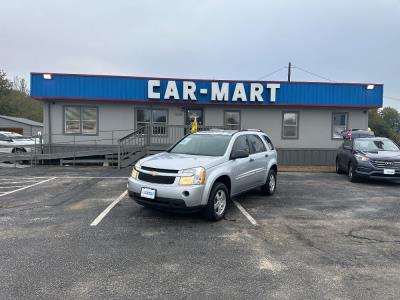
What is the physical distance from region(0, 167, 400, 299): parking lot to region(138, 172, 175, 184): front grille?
0.81m

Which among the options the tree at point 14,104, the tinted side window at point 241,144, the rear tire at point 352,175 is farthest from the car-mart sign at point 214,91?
the tree at point 14,104

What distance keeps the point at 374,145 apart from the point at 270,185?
18.5 ft

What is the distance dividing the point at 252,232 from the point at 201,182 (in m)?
1.25

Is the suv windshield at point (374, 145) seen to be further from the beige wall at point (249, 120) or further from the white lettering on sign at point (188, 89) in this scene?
the white lettering on sign at point (188, 89)

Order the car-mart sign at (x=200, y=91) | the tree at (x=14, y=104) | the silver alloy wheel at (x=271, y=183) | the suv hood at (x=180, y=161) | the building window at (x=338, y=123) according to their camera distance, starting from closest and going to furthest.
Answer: the suv hood at (x=180, y=161), the silver alloy wheel at (x=271, y=183), the car-mart sign at (x=200, y=91), the building window at (x=338, y=123), the tree at (x=14, y=104)

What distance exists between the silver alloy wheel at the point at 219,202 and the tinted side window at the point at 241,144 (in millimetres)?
1137

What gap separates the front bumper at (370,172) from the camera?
1110 centimetres

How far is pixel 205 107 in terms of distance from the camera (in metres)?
18.2

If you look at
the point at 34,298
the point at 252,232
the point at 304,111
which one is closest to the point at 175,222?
the point at 252,232

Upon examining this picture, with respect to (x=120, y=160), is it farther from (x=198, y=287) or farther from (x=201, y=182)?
(x=198, y=287)

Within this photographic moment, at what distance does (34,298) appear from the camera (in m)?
3.56

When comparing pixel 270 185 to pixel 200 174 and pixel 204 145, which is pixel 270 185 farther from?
pixel 200 174

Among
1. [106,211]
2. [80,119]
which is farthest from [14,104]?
[106,211]

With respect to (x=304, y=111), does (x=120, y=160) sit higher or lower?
lower
